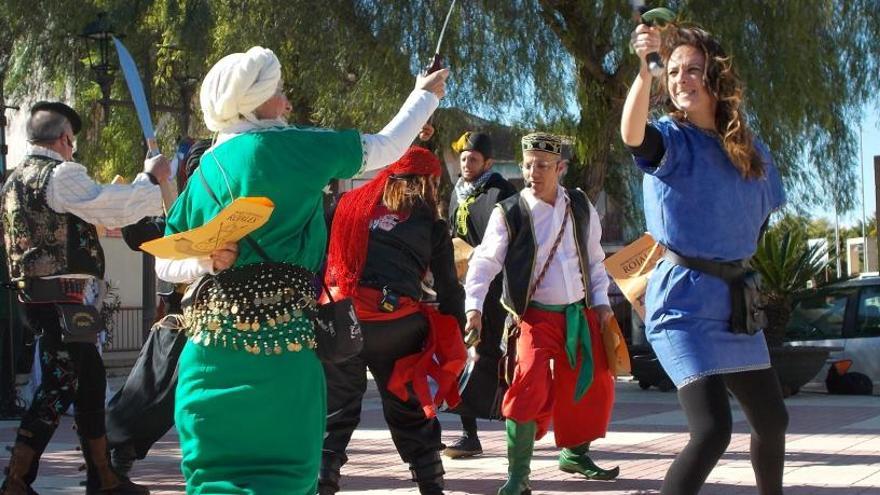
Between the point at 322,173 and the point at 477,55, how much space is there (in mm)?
12244

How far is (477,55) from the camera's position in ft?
53.0

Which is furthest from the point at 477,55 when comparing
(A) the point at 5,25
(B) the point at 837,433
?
(B) the point at 837,433

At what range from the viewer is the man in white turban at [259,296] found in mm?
3957

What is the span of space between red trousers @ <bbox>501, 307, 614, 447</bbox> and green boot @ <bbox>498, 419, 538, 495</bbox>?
5 cm

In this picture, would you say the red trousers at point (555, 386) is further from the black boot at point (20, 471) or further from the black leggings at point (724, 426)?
the black boot at point (20, 471)

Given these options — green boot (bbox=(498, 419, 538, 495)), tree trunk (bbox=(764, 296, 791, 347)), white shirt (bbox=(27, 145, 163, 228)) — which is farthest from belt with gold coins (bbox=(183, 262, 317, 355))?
tree trunk (bbox=(764, 296, 791, 347))

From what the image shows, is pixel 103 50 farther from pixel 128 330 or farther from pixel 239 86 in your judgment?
pixel 128 330

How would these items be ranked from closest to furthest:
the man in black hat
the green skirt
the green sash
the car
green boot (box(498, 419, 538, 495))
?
the green skirt < the man in black hat < green boot (box(498, 419, 538, 495)) < the green sash < the car

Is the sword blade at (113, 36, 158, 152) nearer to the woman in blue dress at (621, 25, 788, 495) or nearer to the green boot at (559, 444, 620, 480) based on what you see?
the woman in blue dress at (621, 25, 788, 495)

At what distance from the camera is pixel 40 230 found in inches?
247

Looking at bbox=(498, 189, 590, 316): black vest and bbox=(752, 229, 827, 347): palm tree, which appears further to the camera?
bbox=(752, 229, 827, 347): palm tree

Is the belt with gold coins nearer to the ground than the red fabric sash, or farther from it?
farther from it

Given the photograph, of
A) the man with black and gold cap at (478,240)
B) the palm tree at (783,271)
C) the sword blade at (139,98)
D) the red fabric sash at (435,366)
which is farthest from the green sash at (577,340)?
the palm tree at (783,271)

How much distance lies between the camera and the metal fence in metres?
23.6
